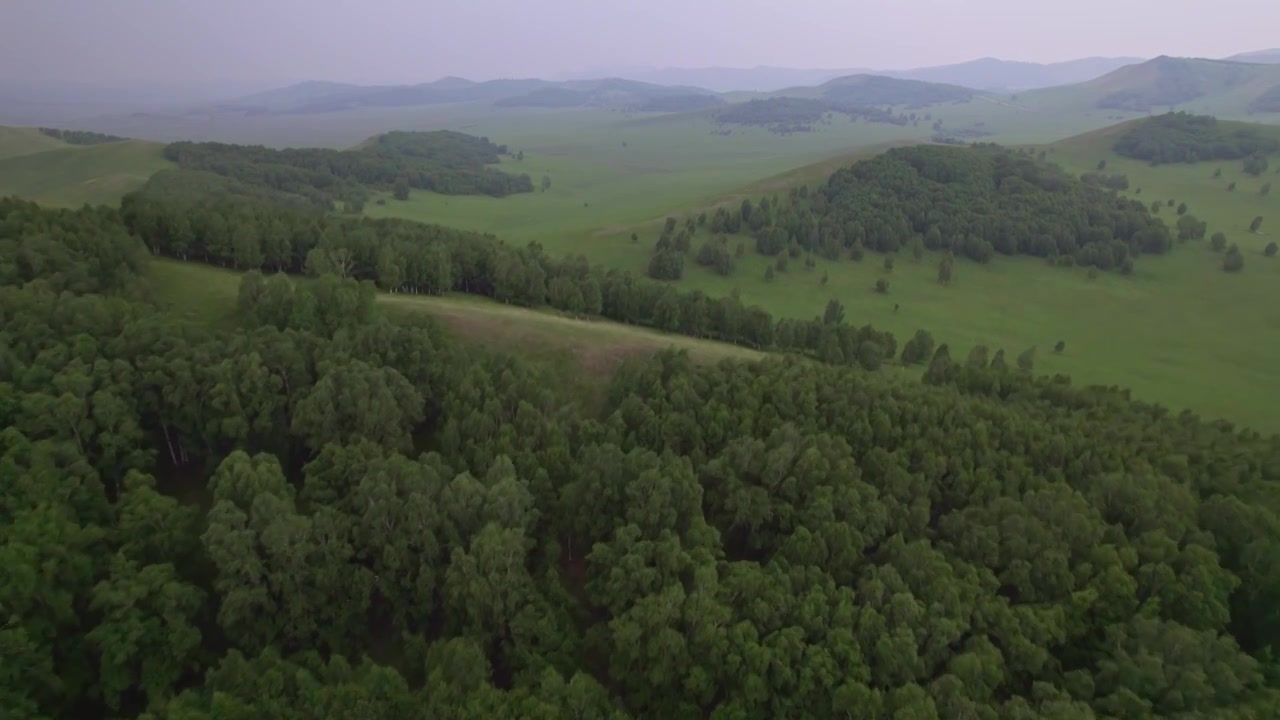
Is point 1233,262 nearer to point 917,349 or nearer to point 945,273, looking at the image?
point 945,273

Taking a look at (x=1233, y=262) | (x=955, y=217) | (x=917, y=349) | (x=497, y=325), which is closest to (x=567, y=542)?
(x=497, y=325)

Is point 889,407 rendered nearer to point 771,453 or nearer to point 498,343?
point 771,453

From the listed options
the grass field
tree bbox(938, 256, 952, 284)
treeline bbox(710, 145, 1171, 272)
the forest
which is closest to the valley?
the forest

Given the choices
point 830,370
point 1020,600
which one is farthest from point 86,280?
point 1020,600

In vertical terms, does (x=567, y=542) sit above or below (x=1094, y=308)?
above

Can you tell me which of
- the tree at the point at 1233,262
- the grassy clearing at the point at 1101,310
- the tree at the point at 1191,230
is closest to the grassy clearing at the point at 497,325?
the grassy clearing at the point at 1101,310
